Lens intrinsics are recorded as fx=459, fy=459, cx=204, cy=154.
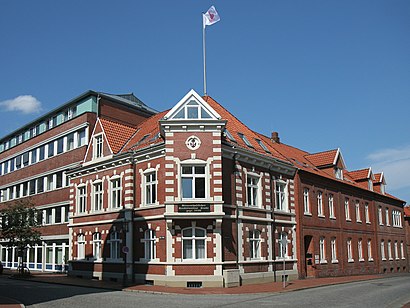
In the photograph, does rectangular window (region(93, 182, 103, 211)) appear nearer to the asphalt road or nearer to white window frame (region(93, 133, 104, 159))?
white window frame (region(93, 133, 104, 159))

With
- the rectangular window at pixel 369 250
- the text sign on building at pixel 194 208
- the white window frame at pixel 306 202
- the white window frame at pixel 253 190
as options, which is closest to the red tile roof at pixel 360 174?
the rectangular window at pixel 369 250

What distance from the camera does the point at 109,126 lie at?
33.8m

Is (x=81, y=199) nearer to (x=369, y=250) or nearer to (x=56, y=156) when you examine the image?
(x=56, y=156)

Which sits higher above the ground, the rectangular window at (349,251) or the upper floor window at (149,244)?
the upper floor window at (149,244)

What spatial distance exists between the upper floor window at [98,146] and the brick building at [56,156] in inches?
246

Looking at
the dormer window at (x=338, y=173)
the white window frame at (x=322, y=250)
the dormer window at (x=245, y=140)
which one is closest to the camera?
the dormer window at (x=245, y=140)

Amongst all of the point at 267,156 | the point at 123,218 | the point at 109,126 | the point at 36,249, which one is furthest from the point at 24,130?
the point at 267,156

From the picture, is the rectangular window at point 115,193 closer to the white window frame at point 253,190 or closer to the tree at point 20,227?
the white window frame at point 253,190

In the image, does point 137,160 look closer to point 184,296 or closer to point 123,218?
point 123,218

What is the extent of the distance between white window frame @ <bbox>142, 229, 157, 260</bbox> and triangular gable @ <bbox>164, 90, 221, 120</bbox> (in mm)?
7193

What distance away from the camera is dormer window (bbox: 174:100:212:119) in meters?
26.8

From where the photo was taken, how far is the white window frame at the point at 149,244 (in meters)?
27.4

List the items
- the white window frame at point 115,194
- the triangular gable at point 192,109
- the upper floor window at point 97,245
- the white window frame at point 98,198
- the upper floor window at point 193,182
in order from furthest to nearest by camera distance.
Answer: the white window frame at point 98,198
the upper floor window at point 97,245
the white window frame at point 115,194
the triangular gable at point 192,109
the upper floor window at point 193,182

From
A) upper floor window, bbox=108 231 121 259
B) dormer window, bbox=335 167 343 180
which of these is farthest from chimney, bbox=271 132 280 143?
upper floor window, bbox=108 231 121 259
